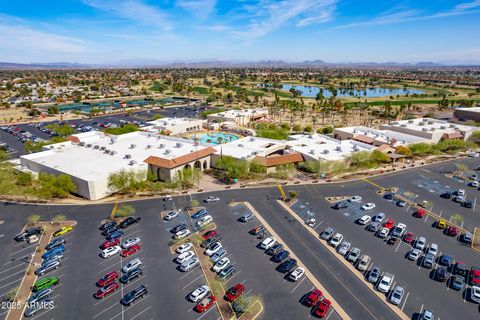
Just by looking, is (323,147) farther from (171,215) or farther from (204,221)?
(171,215)

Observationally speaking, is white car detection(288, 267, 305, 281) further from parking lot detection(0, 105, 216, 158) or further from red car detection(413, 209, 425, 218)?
parking lot detection(0, 105, 216, 158)

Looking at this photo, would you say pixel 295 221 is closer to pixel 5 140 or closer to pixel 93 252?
pixel 93 252

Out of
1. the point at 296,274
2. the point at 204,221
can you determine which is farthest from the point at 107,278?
the point at 296,274

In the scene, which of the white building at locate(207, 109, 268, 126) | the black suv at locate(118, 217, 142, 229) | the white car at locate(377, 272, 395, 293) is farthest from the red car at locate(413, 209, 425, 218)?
the white building at locate(207, 109, 268, 126)

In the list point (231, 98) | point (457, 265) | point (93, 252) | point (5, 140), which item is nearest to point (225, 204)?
point (93, 252)

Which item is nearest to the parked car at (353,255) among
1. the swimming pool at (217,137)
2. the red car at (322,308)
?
the red car at (322,308)

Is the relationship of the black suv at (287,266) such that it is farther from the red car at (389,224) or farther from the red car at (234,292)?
the red car at (389,224)
